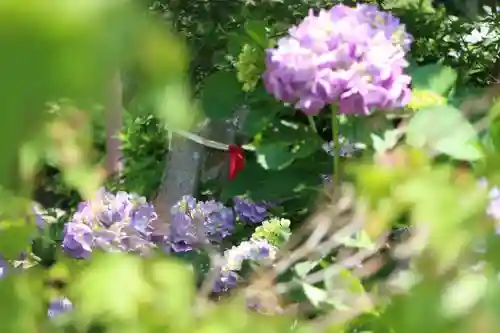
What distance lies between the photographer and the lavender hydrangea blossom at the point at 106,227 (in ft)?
4.42

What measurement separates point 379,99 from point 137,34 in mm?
775

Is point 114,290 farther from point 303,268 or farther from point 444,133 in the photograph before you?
point 444,133

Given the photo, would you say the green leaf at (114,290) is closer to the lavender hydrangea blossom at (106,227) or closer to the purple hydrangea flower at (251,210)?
the lavender hydrangea blossom at (106,227)

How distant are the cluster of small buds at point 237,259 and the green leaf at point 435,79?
1.28 ft

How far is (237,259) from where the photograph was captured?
4.46 ft

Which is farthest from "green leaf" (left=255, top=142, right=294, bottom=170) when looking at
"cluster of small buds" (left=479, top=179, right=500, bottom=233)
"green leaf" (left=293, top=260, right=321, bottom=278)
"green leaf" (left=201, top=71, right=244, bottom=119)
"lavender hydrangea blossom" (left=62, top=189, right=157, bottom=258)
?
"cluster of small buds" (left=479, top=179, right=500, bottom=233)

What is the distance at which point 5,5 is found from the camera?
1.10 ft

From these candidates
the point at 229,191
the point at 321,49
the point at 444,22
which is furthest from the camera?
the point at 444,22

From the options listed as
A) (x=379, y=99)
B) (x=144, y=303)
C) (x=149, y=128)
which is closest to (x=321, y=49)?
(x=379, y=99)

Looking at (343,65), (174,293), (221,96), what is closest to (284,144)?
(221,96)

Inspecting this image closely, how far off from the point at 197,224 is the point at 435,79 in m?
0.64

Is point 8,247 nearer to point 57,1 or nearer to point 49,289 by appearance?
point 49,289

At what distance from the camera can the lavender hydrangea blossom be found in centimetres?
135

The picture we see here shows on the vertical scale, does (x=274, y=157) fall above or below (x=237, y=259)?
above
